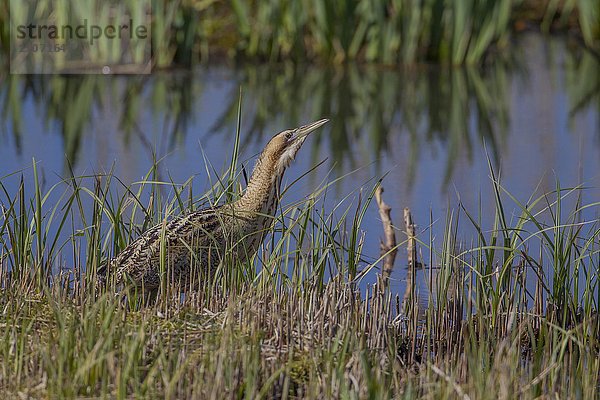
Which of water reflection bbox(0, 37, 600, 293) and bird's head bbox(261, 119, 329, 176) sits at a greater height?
bird's head bbox(261, 119, 329, 176)

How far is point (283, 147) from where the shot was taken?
5855 millimetres

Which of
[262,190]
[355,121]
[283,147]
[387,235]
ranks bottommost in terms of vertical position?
[387,235]

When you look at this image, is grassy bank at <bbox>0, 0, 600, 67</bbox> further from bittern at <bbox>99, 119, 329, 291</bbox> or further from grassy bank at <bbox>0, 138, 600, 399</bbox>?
grassy bank at <bbox>0, 138, 600, 399</bbox>

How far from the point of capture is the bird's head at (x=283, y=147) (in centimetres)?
582

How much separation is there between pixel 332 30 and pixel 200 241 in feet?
26.2

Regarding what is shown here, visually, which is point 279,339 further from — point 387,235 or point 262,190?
point 387,235

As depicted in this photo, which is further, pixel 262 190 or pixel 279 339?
pixel 262 190

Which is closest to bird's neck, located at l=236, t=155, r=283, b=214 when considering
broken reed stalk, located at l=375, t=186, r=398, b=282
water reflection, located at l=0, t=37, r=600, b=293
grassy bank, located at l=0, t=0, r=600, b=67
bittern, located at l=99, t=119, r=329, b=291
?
bittern, located at l=99, t=119, r=329, b=291

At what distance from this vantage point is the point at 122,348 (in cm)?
407

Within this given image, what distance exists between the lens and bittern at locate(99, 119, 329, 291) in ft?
17.4

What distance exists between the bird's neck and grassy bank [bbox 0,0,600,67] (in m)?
6.63

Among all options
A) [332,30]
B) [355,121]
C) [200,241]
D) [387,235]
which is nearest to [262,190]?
[200,241]

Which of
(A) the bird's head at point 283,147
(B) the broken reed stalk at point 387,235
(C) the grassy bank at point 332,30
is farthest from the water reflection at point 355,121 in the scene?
(A) the bird's head at point 283,147

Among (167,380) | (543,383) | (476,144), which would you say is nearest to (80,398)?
(167,380)
